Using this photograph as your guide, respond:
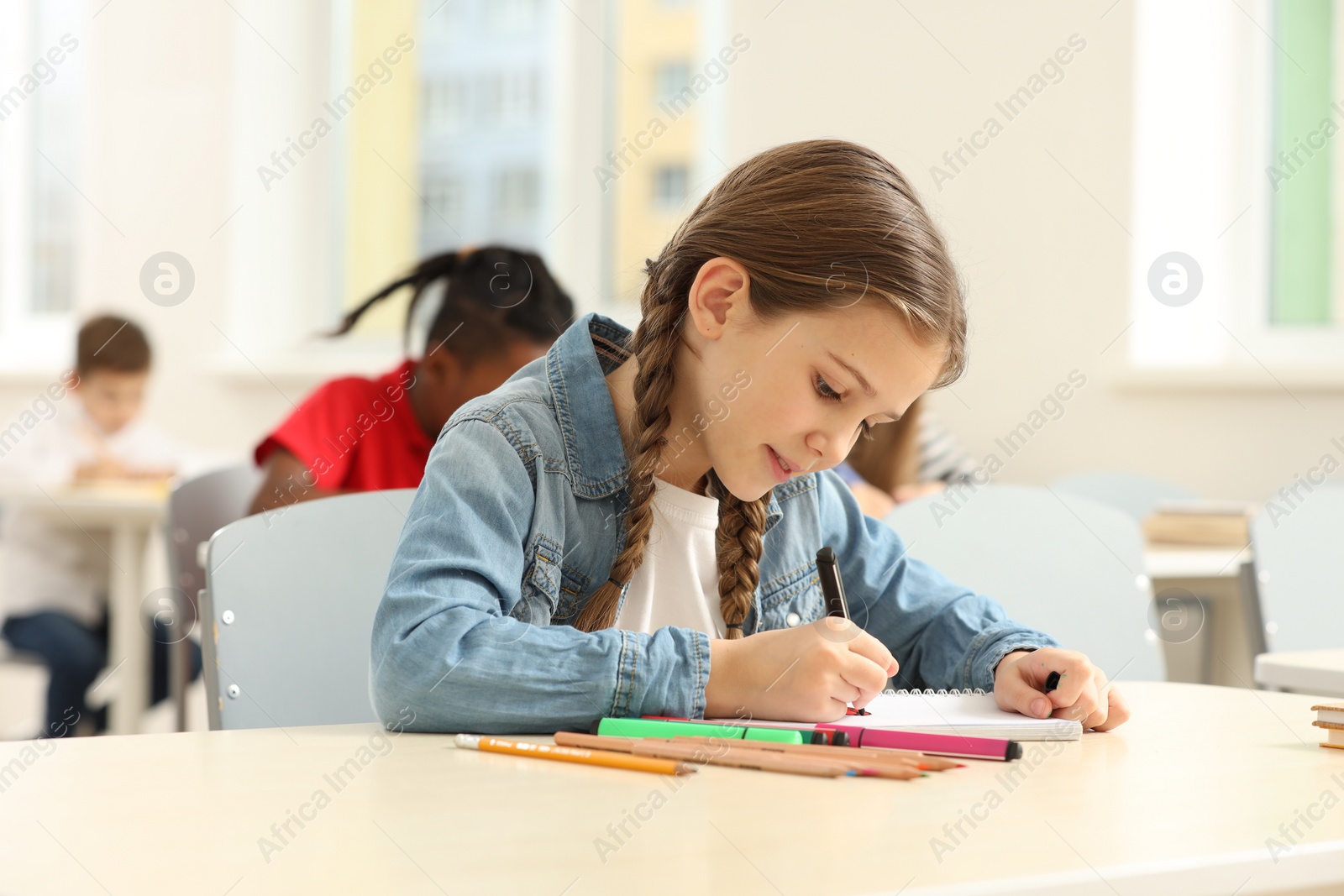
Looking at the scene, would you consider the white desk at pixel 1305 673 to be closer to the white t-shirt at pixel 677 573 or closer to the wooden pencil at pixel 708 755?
the white t-shirt at pixel 677 573

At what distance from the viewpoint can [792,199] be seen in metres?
1.06

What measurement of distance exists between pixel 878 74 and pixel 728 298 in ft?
9.52

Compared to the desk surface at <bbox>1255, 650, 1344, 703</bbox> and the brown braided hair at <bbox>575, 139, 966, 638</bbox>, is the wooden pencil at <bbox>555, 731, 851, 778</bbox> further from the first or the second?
the desk surface at <bbox>1255, 650, 1344, 703</bbox>

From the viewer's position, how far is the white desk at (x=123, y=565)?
280cm

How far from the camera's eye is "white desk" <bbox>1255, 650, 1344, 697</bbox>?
44.4 inches

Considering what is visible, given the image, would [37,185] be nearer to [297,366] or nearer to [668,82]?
[297,366]

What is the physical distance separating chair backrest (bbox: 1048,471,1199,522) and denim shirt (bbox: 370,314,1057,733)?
1.84 m

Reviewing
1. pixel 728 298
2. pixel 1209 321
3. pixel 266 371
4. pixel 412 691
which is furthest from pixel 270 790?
pixel 266 371

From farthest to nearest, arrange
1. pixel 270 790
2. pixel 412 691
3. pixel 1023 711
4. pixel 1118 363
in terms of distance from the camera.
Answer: pixel 1118 363 → pixel 1023 711 → pixel 412 691 → pixel 270 790

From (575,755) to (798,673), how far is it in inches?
7.2

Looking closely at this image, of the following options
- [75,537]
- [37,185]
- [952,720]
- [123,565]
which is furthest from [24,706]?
[952,720]

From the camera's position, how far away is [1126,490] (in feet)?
10.00

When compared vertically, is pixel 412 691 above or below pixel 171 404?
above

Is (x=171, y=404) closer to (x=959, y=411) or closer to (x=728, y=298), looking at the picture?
(x=959, y=411)
